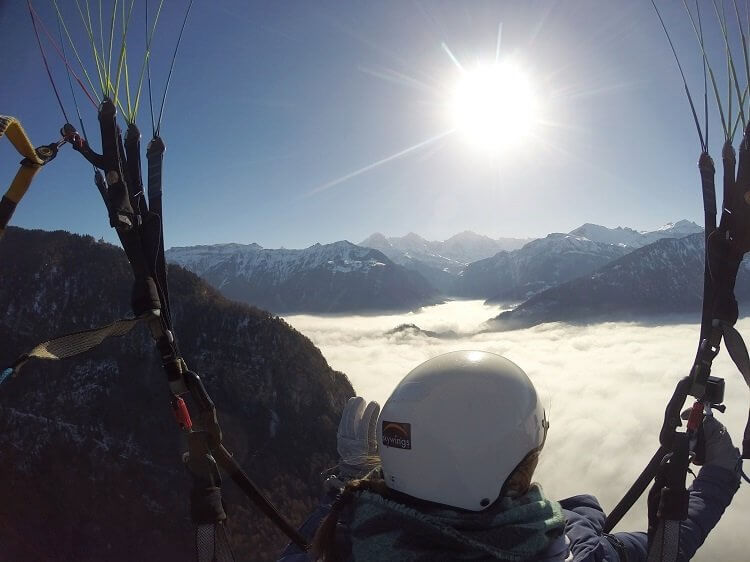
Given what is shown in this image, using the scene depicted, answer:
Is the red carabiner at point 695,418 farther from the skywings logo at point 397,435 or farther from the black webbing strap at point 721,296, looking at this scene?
the skywings logo at point 397,435

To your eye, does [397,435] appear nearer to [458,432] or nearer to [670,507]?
[458,432]

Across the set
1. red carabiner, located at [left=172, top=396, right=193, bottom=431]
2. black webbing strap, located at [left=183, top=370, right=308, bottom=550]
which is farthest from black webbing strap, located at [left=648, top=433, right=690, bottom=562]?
red carabiner, located at [left=172, top=396, right=193, bottom=431]

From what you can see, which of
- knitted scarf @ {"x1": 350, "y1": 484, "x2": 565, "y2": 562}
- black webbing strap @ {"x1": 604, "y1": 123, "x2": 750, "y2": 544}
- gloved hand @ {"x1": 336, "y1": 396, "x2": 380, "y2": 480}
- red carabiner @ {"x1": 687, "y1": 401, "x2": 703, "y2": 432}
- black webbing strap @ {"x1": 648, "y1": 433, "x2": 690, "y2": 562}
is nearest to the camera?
knitted scarf @ {"x1": 350, "y1": 484, "x2": 565, "y2": 562}

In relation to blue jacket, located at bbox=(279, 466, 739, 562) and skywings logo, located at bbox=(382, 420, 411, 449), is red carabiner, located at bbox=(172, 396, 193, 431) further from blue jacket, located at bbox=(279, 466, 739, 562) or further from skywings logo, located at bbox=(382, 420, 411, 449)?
skywings logo, located at bbox=(382, 420, 411, 449)

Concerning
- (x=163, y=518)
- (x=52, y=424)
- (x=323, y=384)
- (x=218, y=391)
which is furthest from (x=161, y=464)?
(x=323, y=384)

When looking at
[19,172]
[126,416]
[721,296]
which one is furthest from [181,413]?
[126,416]
